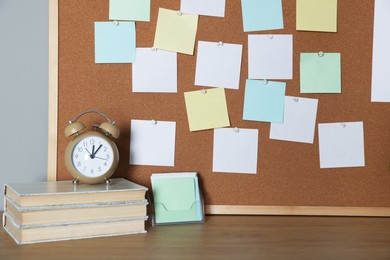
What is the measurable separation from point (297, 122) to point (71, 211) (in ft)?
1.79

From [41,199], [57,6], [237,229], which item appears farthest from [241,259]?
[57,6]

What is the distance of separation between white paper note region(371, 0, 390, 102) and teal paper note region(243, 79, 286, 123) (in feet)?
0.69

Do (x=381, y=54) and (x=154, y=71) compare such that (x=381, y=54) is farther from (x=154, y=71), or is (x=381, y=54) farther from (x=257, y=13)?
(x=154, y=71)

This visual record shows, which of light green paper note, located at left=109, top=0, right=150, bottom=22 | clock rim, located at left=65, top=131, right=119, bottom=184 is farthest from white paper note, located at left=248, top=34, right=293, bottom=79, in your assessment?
clock rim, located at left=65, top=131, right=119, bottom=184

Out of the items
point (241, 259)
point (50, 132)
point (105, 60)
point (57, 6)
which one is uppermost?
point (57, 6)

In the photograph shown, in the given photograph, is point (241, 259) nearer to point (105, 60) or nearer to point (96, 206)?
point (96, 206)

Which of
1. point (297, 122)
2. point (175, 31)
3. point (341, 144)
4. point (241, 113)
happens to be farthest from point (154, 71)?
point (341, 144)

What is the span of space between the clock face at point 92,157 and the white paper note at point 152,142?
14cm

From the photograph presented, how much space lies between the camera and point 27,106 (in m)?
1.24

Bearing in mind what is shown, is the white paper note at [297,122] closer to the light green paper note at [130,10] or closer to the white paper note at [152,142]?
the white paper note at [152,142]

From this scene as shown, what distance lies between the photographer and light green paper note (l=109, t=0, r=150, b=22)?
1.23 metres

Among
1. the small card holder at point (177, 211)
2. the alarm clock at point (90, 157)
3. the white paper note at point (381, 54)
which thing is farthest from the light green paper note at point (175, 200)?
the white paper note at point (381, 54)

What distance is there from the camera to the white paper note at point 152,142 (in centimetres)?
125

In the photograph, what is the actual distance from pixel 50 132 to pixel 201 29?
407 millimetres
